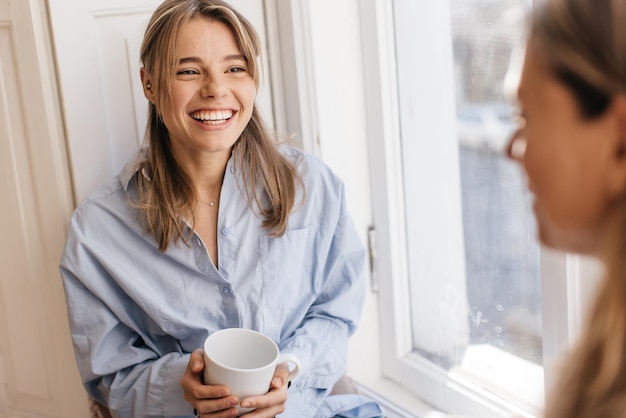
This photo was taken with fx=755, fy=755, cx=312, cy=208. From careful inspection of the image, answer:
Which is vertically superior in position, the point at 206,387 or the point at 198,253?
the point at 198,253

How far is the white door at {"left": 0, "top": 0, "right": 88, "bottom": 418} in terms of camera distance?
4.66ft

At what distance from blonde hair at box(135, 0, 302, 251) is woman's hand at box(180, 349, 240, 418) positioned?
0.25 metres

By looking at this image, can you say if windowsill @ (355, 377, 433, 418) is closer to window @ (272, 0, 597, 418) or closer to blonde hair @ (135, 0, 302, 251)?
window @ (272, 0, 597, 418)

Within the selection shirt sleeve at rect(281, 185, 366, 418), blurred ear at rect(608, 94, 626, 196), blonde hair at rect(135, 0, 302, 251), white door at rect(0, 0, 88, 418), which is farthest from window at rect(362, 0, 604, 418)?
white door at rect(0, 0, 88, 418)

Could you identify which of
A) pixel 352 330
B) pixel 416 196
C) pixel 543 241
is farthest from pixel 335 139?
pixel 543 241

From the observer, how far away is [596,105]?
65cm

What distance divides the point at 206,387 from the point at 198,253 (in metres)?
0.30

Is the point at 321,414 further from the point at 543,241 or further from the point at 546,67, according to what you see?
the point at 546,67

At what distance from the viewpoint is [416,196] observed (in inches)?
64.1

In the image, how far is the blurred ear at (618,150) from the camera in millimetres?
627

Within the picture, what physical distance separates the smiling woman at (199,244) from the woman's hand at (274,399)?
4.6 inches

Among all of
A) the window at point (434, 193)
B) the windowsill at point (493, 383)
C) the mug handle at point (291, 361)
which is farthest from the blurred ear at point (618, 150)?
the windowsill at point (493, 383)

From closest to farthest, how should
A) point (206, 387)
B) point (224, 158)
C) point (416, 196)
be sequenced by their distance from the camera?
point (206, 387) → point (224, 158) → point (416, 196)

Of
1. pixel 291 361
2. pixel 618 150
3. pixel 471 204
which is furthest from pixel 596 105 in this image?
pixel 471 204
